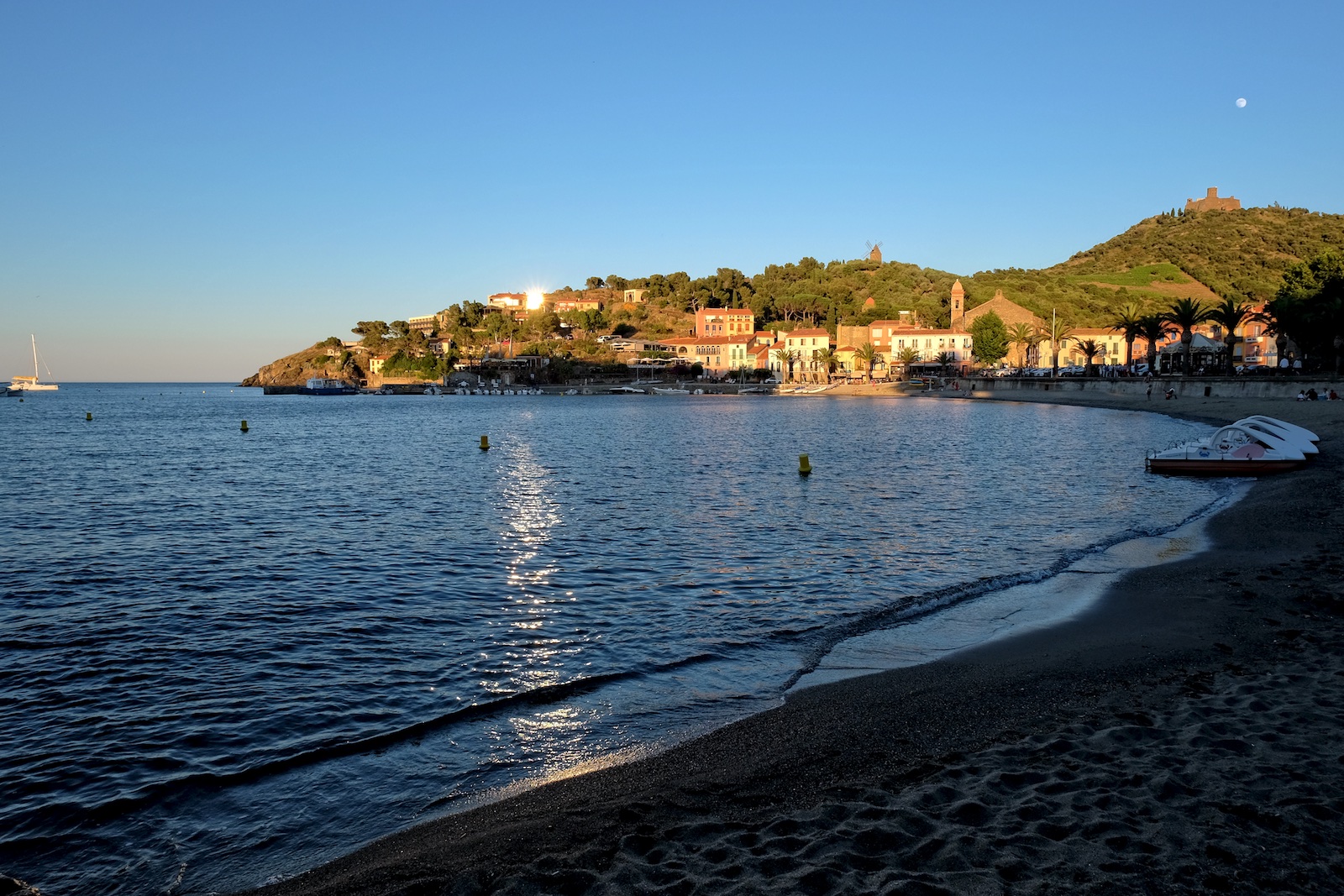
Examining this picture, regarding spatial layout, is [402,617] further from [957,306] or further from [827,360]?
[957,306]

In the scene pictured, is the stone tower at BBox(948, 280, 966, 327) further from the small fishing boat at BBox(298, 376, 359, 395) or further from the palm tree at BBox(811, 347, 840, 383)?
the small fishing boat at BBox(298, 376, 359, 395)

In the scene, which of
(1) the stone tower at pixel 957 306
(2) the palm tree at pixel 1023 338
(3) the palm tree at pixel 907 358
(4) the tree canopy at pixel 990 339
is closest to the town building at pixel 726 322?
(1) the stone tower at pixel 957 306

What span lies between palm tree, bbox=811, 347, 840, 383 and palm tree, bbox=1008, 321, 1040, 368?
106 feet

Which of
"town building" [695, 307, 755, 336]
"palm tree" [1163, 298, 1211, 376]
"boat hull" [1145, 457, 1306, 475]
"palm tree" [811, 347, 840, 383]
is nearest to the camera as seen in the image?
"boat hull" [1145, 457, 1306, 475]

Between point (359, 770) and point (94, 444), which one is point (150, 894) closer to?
point (359, 770)

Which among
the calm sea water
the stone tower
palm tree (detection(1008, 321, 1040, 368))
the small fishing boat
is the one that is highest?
the stone tower

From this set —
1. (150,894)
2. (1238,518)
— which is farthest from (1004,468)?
(150,894)

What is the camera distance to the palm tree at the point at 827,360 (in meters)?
161

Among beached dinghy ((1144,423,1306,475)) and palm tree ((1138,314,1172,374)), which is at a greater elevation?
palm tree ((1138,314,1172,374))

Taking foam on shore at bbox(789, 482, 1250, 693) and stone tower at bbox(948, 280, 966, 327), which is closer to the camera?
foam on shore at bbox(789, 482, 1250, 693)

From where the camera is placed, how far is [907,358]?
491 ft

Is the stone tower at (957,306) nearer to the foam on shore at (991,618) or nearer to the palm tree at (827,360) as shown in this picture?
the palm tree at (827,360)

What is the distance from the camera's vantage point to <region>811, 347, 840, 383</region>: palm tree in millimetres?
161000

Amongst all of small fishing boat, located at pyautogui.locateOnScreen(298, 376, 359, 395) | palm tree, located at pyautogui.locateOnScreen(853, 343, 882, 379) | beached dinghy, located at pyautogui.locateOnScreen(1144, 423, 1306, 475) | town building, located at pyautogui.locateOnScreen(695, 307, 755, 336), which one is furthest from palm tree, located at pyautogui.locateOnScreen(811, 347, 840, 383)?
A: beached dinghy, located at pyautogui.locateOnScreen(1144, 423, 1306, 475)
